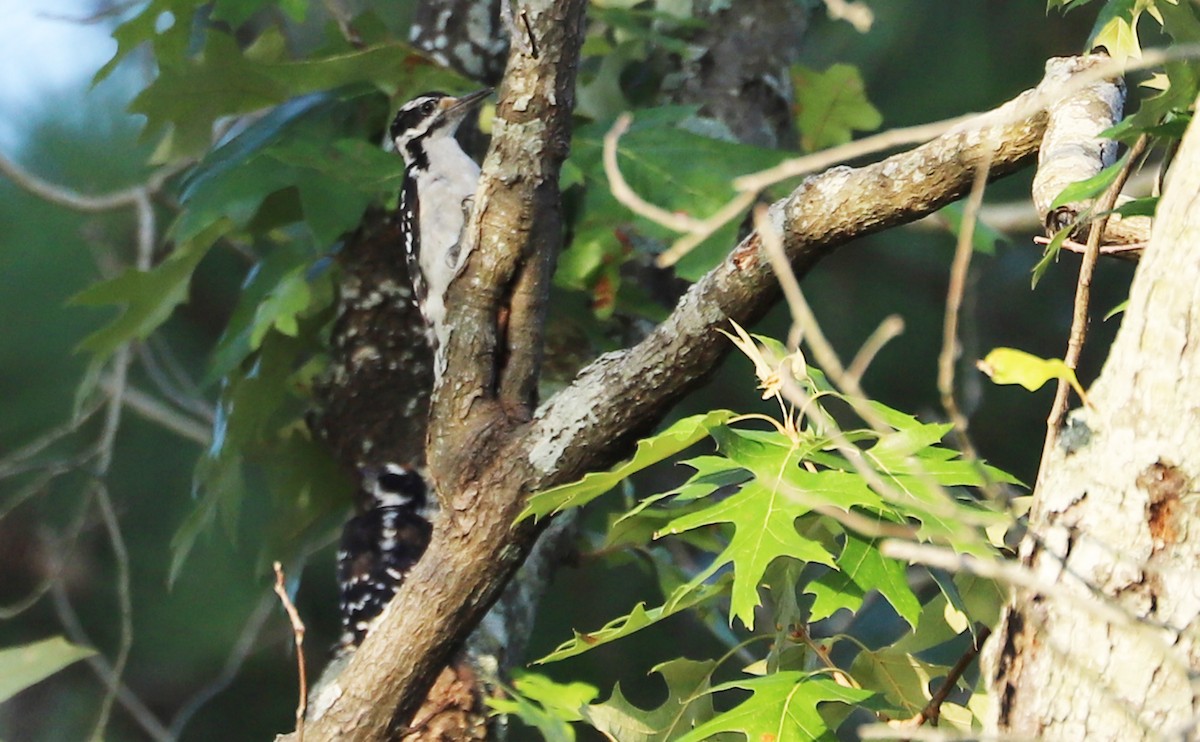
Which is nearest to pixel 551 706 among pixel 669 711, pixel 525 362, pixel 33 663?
pixel 669 711

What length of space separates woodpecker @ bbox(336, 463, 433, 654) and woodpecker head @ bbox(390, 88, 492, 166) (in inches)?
24.5

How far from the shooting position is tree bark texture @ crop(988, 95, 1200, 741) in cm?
86

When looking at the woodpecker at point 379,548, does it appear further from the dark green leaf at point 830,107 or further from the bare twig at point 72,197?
the bare twig at point 72,197

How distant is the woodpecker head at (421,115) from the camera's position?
2.41m

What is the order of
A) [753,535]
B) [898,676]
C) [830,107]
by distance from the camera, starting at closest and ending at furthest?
[753,535] < [898,676] < [830,107]

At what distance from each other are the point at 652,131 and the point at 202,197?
772 mm

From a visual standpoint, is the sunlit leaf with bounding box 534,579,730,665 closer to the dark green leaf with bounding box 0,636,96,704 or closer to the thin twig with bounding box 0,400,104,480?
the dark green leaf with bounding box 0,636,96,704

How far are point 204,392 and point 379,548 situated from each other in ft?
5.83

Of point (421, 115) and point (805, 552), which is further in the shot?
point (421, 115)

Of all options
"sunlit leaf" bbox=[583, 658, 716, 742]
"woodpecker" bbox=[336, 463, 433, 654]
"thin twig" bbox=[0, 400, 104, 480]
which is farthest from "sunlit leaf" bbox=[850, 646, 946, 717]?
"thin twig" bbox=[0, 400, 104, 480]

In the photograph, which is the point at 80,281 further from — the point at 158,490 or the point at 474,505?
the point at 474,505

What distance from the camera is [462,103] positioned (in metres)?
2.43

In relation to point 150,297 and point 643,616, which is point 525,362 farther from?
point 150,297

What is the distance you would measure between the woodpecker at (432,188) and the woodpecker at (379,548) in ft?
0.85
